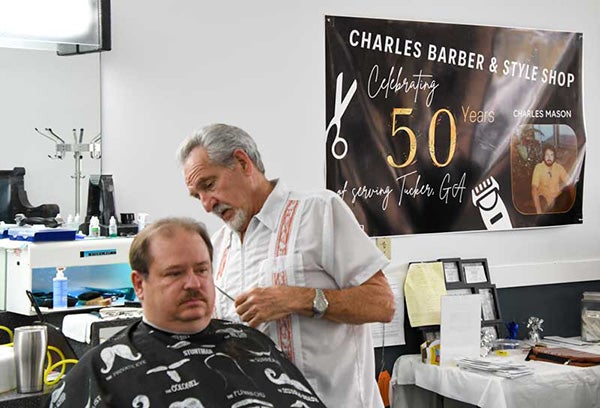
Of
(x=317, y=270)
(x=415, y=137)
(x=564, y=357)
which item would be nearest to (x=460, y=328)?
(x=564, y=357)

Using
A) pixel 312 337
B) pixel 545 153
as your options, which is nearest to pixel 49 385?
pixel 312 337

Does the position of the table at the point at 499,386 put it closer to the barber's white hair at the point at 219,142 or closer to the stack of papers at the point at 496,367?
the stack of papers at the point at 496,367

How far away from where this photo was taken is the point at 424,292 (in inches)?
164

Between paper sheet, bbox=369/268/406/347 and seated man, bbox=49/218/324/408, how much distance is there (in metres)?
1.95

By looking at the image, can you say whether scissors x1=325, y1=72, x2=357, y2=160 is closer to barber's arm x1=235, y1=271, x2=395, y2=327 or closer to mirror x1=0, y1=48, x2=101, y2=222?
mirror x1=0, y1=48, x2=101, y2=222

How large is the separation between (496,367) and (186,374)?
201cm

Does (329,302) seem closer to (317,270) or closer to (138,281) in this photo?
(317,270)

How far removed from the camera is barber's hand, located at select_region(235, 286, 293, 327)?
2.14 meters

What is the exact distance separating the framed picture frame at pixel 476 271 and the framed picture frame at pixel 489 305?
1.5 inches

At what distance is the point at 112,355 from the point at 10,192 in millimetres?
1386

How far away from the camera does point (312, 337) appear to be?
7.41 feet

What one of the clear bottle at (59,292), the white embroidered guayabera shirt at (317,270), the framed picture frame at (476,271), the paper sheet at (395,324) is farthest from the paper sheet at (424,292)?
the white embroidered guayabera shirt at (317,270)

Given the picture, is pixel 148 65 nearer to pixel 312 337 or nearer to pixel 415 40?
pixel 415 40

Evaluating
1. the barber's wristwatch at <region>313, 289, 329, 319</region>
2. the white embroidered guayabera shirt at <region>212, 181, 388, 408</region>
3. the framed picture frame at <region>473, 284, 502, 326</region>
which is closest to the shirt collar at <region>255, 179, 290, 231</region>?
the white embroidered guayabera shirt at <region>212, 181, 388, 408</region>
